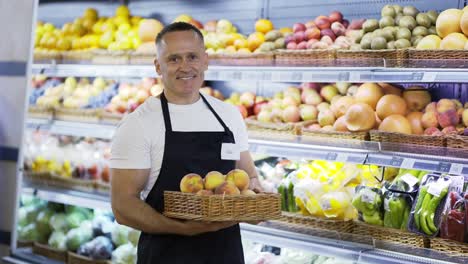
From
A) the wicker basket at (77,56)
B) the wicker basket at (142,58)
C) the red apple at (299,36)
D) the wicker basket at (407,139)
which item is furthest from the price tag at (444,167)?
the wicker basket at (77,56)

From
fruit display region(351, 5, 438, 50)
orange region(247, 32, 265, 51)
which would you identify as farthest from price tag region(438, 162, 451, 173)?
orange region(247, 32, 265, 51)

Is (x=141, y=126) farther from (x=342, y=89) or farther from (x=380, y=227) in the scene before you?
(x=342, y=89)

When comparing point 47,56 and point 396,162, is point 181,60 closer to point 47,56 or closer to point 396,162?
point 396,162

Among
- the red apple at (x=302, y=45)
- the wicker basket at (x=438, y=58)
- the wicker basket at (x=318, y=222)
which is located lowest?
the wicker basket at (x=318, y=222)

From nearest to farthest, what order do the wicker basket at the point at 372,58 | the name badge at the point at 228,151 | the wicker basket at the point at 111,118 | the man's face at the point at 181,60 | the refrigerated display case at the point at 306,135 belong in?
the man's face at the point at 181,60 → the name badge at the point at 228,151 → the refrigerated display case at the point at 306,135 → the wicker basket at the point at 372,58 → the wicker basket at the point at 111,118

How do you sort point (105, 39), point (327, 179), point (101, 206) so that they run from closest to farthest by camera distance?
point (327, 179) < point (101, 206) < point (105, 39)

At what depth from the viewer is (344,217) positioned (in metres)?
3.71

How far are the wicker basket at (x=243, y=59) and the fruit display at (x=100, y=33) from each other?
2.49ft

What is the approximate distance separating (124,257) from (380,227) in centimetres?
187

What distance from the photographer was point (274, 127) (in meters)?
4.08

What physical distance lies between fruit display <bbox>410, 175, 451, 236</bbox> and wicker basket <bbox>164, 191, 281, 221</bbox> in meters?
0.93

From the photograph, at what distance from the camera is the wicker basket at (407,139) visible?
11.0 feet

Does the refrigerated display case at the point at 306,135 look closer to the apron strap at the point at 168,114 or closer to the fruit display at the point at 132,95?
the fruit display at the point at 132,95

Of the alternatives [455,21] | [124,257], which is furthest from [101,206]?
[455,21]
